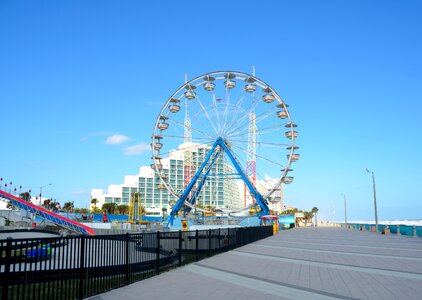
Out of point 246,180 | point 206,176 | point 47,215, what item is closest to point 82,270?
point 47,215

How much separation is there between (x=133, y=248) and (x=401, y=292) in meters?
6.54

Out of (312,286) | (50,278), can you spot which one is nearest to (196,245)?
(312,286)

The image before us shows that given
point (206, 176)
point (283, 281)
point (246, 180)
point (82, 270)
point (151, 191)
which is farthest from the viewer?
point (151, 191)

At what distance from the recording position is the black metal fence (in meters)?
7.00

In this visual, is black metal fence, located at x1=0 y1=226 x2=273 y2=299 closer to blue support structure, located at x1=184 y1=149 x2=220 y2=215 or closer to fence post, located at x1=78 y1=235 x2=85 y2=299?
fence post, located at x1=78 y1=235 x2=85 y2=299

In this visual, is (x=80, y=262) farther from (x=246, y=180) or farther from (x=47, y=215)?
(x=246, y=180)

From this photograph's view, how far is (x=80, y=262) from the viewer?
8.58 meters

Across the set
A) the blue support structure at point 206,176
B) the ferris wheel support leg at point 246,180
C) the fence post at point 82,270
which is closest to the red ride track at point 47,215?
the blue support structure at point 206,176

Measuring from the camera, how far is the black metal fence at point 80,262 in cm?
700

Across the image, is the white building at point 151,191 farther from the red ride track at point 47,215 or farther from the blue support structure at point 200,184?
the red ride track at point 47,215

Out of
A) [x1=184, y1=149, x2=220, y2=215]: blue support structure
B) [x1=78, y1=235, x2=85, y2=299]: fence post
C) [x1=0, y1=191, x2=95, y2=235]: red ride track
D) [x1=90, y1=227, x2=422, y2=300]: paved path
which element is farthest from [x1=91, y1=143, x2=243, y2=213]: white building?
[x1=78, y1=235, x2=85, y2=299]: fence post

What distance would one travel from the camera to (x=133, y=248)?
1107 cm

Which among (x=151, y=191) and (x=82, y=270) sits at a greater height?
(x=151, y=191)

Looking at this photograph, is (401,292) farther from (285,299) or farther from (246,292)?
(246,292)
